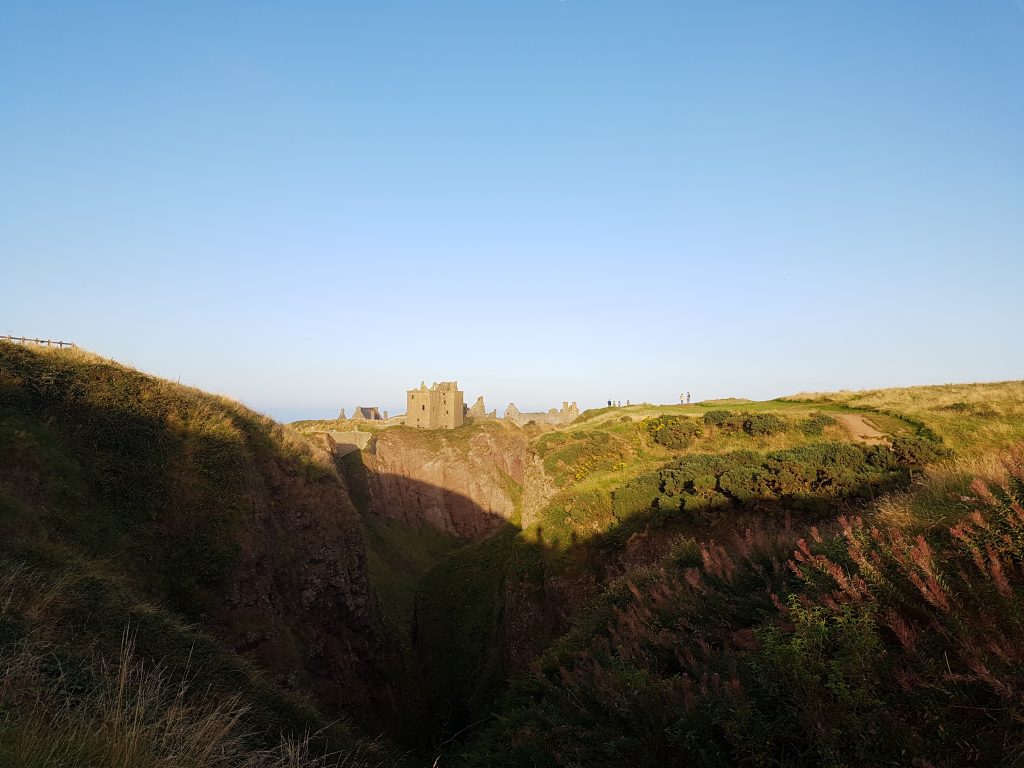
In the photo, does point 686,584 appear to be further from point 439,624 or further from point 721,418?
point 439,624

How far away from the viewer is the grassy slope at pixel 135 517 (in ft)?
29.9

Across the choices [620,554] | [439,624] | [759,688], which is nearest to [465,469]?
[439,624]

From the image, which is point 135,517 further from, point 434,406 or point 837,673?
point 434,406

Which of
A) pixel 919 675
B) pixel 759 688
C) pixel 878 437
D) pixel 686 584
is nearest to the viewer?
pixel 919 675

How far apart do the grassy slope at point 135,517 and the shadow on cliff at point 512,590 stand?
6.00 m

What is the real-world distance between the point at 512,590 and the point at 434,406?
49.1m

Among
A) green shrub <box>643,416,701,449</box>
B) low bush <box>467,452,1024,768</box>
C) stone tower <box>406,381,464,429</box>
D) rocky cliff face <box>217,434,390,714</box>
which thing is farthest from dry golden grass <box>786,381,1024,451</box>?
stone tower <box>406,381,464,429</box>

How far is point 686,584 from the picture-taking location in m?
9.12

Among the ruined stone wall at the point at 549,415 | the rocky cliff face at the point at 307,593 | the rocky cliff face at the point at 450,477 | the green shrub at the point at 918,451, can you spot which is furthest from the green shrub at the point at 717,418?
the ruined stone wall at the point at 549,415

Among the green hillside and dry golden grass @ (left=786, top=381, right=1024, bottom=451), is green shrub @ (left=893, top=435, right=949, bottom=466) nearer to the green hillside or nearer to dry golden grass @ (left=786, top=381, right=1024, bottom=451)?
the green hillside

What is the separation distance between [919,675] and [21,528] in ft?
52.8

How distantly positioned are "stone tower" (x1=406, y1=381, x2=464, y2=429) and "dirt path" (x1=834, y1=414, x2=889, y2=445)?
174ft

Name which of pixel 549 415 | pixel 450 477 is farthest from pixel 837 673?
pixel 549 415

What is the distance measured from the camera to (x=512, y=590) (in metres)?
22.8
